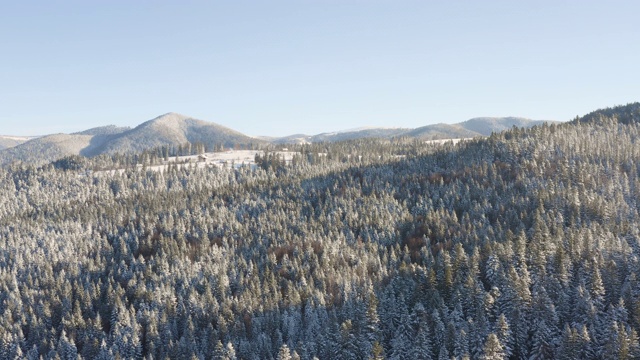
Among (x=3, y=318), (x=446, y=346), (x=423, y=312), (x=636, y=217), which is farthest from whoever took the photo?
(x=636, y=217)

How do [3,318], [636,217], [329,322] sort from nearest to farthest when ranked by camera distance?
[329,322]
[3,318]
[636,217]

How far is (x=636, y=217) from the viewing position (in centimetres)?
15588

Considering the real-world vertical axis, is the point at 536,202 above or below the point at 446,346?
above

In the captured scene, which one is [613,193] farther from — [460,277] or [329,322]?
[329,322]

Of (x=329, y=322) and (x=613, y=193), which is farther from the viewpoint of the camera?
(x=613, y=193)

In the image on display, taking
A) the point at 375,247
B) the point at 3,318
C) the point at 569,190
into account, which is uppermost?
the point at 569,190

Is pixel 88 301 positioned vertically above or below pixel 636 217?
below

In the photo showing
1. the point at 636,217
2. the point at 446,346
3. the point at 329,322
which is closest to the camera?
the point at 446,346

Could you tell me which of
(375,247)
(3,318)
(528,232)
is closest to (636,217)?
(528,232)

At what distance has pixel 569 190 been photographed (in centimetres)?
17812

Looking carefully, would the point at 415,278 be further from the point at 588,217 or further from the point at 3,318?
the point at 3,318

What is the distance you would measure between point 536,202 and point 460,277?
8507 centimetres

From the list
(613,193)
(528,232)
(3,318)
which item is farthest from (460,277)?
(3,318)

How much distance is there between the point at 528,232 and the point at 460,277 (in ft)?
163
